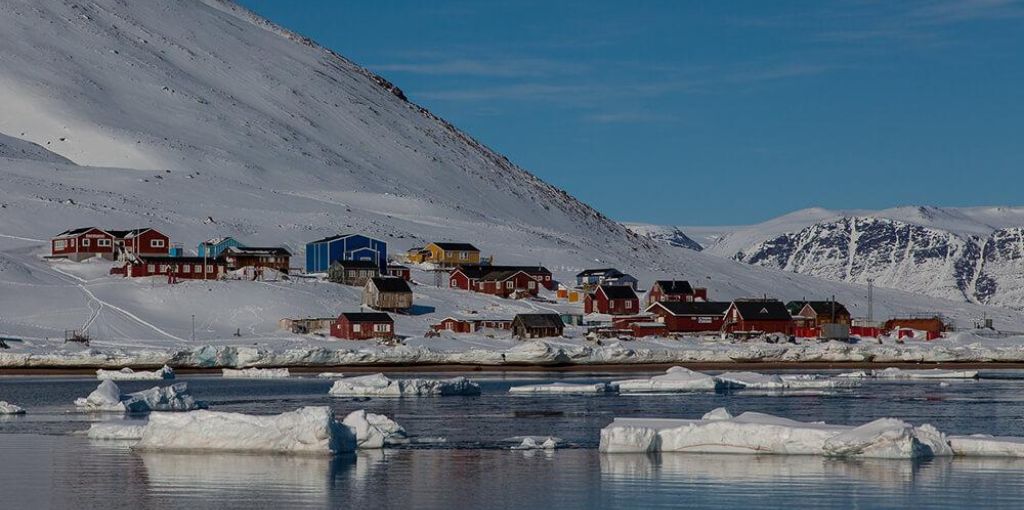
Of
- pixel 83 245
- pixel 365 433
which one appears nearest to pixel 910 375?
pixel 365 433

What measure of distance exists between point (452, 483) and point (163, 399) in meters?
21.0

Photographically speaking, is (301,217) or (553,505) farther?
(301,217)

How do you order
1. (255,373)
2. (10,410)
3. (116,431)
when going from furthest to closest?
(255,373), (10,410), (116,431)

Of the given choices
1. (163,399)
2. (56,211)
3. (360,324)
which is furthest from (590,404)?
(56,211)

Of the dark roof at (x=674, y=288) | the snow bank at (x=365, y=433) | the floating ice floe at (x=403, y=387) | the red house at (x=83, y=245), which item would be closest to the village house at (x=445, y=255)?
the dark roof at (x=674, y=288)

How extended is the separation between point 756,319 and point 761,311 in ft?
2.83

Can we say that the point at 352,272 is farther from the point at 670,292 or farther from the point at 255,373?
the point at 255,373

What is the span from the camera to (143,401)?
5544 centimetres

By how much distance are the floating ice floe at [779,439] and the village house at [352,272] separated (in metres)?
80.1

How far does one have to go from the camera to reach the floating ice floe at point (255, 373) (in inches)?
3344

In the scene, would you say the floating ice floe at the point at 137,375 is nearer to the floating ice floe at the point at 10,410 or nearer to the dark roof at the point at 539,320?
the floating ice floe at the point at 10,410

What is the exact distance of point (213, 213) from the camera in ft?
495

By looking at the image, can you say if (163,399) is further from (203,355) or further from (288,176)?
(288,176)

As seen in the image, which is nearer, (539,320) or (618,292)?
(539,320)
